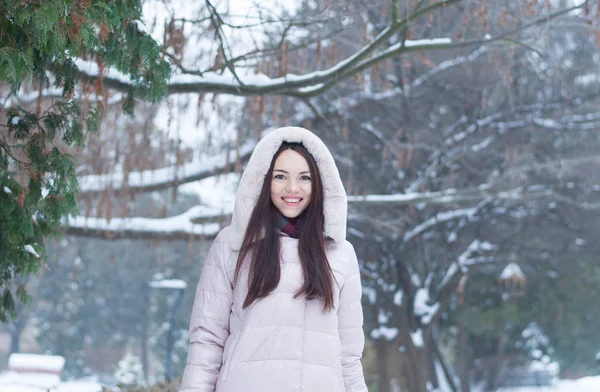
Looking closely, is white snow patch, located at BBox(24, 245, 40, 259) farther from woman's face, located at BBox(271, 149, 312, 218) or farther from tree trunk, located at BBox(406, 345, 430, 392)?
tree trunk, located at BBox(406, 345, 430, 392)

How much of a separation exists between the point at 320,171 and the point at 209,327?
70 cm

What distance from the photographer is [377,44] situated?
516 cm

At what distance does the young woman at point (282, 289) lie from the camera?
8.03 ft

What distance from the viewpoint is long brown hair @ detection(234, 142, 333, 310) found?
2535 millimetres

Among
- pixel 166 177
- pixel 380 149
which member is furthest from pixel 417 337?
pixel 166 177

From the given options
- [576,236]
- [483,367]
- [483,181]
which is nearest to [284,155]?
[483,181]

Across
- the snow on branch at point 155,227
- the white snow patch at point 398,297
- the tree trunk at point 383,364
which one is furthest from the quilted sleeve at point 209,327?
the tree trunk at point 383,364

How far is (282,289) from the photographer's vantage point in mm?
2559

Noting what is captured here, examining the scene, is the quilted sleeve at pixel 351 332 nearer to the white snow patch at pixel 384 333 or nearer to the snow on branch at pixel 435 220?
the snow on branch at pixel 435 220

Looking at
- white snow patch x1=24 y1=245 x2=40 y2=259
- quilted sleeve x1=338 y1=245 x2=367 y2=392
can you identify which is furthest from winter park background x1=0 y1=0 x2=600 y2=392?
quilted sleeve x1=338 y1=245 x2=367 y2=392

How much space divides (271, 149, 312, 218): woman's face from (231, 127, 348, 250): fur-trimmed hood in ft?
0.14

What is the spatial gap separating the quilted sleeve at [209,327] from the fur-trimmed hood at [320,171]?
0.22 m

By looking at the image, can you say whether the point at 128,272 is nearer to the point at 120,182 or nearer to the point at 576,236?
the point at 576,236

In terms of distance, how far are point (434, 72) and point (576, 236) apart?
18.0 ft
